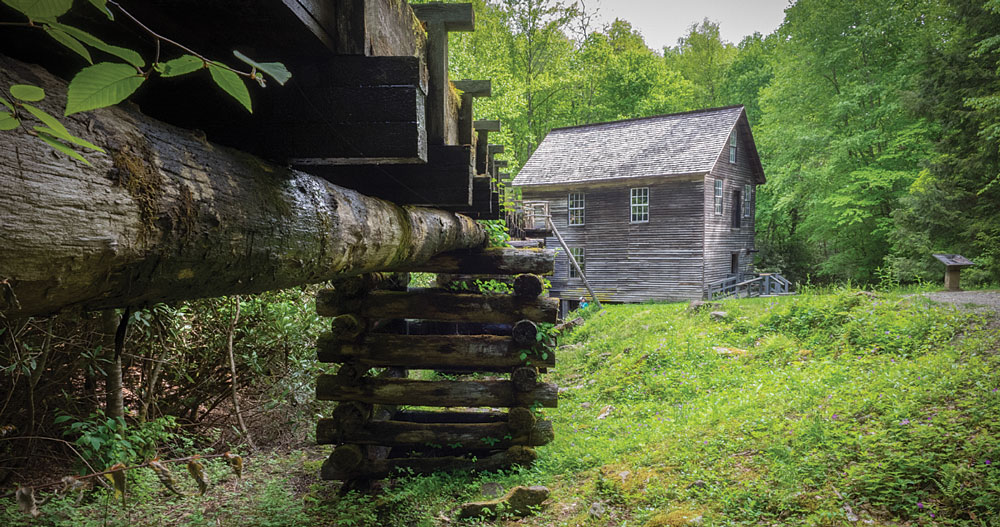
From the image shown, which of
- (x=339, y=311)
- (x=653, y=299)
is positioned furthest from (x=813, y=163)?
(x=339, y=311)

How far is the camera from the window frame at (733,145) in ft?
69.4

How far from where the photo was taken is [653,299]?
20.1 m

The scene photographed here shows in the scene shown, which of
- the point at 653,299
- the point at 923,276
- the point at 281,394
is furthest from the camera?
the point at 653,299

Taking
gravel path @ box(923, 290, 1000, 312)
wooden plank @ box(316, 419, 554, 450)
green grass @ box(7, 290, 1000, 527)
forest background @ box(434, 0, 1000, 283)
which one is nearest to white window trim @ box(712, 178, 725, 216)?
forest background @ box(434, 0, 1000, 283)

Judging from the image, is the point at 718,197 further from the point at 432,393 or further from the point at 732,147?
the point at 432,393

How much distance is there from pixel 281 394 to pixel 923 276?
59.4 ft

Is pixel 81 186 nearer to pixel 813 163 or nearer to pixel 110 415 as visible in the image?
pixel 110 415

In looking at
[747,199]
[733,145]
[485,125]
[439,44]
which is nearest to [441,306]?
[485,125]

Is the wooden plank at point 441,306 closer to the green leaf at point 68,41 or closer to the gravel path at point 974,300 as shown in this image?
the green leaf at point 68,41

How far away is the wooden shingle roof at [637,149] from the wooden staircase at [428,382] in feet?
51.3

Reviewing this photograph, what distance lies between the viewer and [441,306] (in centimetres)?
528

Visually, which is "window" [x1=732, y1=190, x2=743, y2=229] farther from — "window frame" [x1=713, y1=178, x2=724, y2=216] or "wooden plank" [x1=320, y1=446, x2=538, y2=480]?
"wooden plank" [x1=320, y1=446, x2=538, y2=480]

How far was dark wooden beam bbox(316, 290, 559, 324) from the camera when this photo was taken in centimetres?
520

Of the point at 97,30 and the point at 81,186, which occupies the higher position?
the point at 97,30
